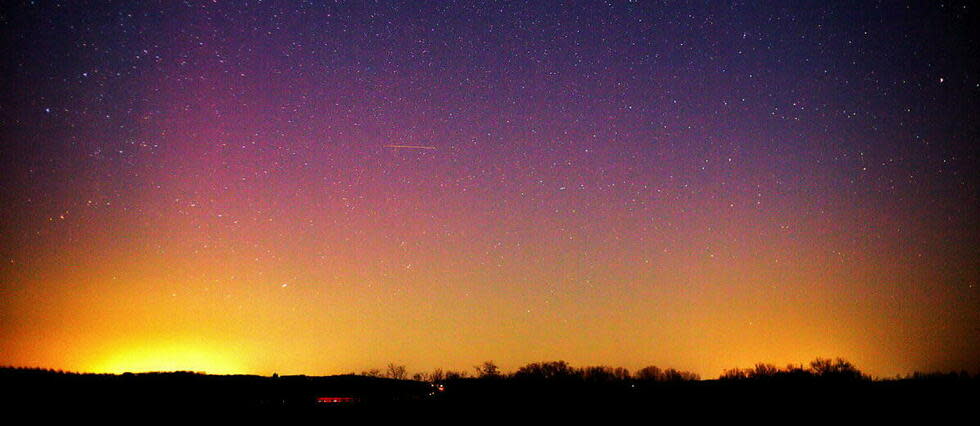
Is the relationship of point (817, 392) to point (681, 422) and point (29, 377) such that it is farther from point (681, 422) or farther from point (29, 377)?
point (29, 377)

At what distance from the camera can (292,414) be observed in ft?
61.4

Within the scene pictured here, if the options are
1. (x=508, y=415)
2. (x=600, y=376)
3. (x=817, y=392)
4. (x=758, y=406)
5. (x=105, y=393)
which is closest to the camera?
(x=508, y=415)

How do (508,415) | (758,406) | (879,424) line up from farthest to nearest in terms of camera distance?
(758,406) < (508,415) < (879,424)

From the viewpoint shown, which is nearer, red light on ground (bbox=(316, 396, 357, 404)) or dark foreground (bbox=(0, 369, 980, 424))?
dark foreground (bbox=(0, 369, 980, 424))

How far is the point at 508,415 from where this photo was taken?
60.1ft

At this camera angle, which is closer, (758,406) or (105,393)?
(758,406)

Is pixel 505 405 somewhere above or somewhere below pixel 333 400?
below

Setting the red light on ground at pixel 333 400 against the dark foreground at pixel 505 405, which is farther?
the red light on ground at pixel 333 400

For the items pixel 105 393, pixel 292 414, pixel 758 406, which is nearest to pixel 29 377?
pixel 105 393

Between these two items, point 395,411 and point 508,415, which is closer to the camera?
point 508,415

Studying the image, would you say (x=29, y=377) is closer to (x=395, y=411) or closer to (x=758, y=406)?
(x=395, y=411)

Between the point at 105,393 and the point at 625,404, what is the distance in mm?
19587

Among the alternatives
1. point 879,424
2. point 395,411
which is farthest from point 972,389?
point 395,411

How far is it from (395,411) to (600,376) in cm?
5844
